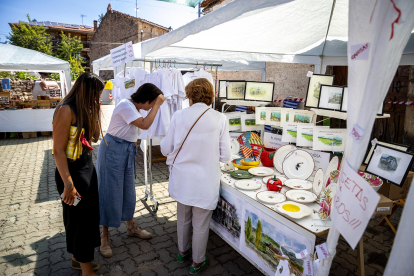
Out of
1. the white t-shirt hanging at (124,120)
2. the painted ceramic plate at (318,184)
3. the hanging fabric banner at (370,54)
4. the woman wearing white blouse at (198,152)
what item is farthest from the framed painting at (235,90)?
the hanging fabric banner at (370,54)

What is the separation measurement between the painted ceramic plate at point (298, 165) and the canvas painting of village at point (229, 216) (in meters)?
0.64

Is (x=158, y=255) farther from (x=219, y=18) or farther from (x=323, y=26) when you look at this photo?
(x=323, y=26)

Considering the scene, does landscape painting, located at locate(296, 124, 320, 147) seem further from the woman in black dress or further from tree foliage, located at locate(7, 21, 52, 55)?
tree foliage, located at locate(7, 21, 52, 55)

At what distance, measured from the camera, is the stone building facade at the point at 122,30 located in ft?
69.4

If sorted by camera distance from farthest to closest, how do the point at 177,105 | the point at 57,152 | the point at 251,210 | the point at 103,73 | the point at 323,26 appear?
the point at 103,73, the point at 177,105, the point at 323,26, the point at 251,210, the point at 57,152

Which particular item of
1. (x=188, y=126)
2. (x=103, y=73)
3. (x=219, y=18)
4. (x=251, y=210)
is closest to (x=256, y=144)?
(x=251, y=210)

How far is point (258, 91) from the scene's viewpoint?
133 inches

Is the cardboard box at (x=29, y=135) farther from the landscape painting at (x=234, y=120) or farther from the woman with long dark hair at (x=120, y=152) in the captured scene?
the landscape painting at (x=234, y=120)

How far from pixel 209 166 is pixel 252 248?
821mm

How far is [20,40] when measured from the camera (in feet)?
81.9

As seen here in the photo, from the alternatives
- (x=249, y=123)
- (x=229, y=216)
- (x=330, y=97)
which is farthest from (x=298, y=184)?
(x=249, y=123)

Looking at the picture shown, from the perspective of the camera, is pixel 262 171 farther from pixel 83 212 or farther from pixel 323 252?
pixel 83 212

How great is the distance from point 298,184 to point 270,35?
198cm

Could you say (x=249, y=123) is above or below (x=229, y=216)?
above
